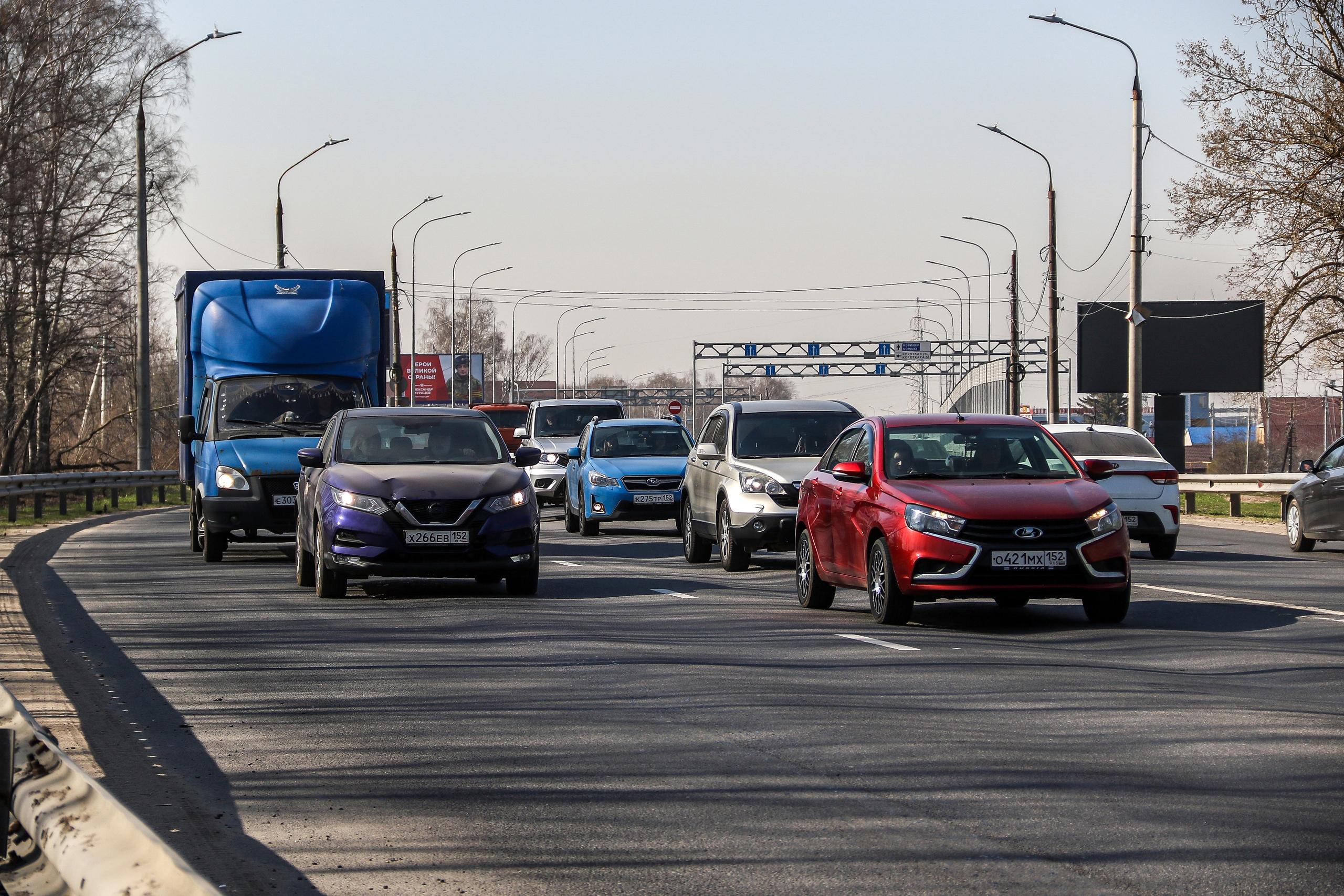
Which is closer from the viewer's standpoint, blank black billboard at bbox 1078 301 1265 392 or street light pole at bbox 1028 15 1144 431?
street light pole at bbox 1028 15 1144 431

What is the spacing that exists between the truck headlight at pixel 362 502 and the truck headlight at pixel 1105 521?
5.80m

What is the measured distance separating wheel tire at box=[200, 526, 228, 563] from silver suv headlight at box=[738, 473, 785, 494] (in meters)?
5.82

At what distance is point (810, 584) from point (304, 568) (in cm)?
487

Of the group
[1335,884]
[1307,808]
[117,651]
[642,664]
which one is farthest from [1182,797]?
[117,651]

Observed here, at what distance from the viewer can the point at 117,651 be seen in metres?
11.1

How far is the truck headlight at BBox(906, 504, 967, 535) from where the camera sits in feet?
Result: 38.8

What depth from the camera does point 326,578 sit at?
48.8ft

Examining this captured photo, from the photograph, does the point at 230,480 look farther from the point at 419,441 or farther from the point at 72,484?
the point at 72,484

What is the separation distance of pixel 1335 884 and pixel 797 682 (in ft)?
15.1

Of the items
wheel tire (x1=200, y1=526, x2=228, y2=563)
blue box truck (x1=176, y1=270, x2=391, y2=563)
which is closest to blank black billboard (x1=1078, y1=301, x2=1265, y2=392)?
blue box truck (x1=176, y1=270, x2=391, y2=563)

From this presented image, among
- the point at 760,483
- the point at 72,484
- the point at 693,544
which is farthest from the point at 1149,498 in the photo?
the point at 72,484

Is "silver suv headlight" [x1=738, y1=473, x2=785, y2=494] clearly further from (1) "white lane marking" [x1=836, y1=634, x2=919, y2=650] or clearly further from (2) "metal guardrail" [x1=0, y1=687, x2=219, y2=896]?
(2) "metal guardrail" [x1=0, y1=687, x2=219, y2=896]

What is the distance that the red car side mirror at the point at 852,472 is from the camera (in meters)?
12.9

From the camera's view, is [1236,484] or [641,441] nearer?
[641,441]
